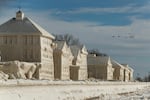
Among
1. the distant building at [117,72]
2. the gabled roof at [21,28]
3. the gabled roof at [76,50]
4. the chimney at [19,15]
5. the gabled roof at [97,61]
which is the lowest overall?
the distant building at [117,72]

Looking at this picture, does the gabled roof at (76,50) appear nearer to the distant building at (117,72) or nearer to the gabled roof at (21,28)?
the gabled roof at (21,28)

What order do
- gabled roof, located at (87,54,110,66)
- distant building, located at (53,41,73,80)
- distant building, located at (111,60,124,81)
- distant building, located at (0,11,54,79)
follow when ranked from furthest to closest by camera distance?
distant building, located at (111,60,124,81) < gabled roof, located at (87,54,110,66) < distant building, located at (53,41,73,80) < distant building, located at (0,11,54,79)

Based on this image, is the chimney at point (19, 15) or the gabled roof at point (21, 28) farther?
the chimney at point (19, 15)

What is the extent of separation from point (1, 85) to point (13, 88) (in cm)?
126

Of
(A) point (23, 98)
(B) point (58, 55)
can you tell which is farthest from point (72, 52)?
(A) point (23, 98)

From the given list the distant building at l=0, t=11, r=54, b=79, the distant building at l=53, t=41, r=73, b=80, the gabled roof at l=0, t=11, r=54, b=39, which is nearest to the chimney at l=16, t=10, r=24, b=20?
the distant building at l=0, t=11, r=54, b=79

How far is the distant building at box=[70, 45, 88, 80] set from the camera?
117 m

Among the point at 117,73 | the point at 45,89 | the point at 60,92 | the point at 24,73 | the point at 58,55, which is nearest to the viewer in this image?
the point at 45,89

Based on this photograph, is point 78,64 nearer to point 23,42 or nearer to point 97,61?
point 97,61

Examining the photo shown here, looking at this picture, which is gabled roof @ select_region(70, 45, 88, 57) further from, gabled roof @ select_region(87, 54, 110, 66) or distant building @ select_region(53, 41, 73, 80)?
gabled roof @ select_region(87, 54, 110, 66)

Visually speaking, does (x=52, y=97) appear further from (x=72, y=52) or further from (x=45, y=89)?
(x=72, y=52)

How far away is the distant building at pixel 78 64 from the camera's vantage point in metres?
117

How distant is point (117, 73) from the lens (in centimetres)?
17112

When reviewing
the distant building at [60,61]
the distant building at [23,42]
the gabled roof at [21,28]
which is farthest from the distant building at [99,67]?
the gabled roof at [21,28]
